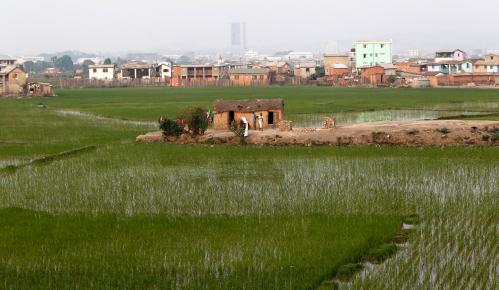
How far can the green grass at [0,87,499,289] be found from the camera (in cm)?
1069

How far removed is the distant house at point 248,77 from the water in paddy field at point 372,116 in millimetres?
46343

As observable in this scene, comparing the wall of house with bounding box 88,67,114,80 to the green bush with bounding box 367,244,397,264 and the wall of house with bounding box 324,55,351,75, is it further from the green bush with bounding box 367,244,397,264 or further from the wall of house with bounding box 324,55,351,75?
the green bush with bounding box 367,244,397,264

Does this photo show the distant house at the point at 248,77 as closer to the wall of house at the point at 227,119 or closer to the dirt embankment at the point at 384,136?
the wall of house at the point at 227,119

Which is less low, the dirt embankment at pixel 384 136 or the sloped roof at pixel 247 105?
the sloped roof at pixel 247 105

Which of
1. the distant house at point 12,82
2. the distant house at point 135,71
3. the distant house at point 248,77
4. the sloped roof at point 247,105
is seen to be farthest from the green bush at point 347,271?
the distant house at point 135,71

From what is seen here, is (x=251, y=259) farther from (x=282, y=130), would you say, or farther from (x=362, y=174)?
(x=282, y=130)

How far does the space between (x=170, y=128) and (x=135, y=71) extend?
217 feet

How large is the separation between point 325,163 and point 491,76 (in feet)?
176

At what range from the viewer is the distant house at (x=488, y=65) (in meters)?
76.2

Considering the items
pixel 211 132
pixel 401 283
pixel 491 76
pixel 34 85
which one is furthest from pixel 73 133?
pixel 491 76

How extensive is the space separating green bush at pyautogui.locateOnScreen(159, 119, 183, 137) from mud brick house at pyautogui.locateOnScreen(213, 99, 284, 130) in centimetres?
275

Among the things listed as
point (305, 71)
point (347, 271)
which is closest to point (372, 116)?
point (347, 271)

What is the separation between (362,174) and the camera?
19.0 m

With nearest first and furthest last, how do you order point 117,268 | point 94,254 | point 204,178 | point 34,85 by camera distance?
1. point 117,268
2. point 94,254
3. point 204,178
4. point 34,85
